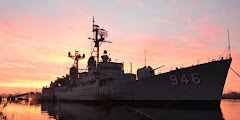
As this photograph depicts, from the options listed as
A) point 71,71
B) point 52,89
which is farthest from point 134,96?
point 52,89

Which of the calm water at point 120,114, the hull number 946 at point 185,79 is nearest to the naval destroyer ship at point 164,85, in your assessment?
the hull number 946 at point 185,79

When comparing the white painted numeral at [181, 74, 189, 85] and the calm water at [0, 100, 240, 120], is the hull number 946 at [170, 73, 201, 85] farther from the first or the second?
the calm water at [0, 100, 240, 120]

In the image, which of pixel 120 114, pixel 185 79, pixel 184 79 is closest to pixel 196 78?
pixel 185 79

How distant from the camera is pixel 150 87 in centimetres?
2311

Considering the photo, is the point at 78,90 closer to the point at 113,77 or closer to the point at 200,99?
the point at 113,77

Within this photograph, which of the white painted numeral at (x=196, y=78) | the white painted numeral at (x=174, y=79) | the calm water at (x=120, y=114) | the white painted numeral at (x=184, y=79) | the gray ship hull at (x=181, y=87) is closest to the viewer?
the calm water at (x=120, y=114)

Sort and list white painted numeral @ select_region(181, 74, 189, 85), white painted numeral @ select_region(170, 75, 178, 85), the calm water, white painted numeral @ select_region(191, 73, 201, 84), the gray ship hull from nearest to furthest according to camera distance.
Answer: the calm water, the gray ship hull, white painted numeral @ select_region(191, 73, 201, 84), white painted numeral @ select_region(181, 74, 189, 85), white painted numeral @ select_region(170, 75, 178, 85)

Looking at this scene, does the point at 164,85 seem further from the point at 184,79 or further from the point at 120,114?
the point at 120,114

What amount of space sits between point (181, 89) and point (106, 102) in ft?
33.1

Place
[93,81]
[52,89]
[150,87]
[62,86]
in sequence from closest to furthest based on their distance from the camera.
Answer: [150,87] < [93,81] < [62,86] < [52,89]

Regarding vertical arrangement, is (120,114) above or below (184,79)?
below

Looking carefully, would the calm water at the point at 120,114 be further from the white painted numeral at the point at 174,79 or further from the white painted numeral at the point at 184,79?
the white painted numeral at the point at 174,79

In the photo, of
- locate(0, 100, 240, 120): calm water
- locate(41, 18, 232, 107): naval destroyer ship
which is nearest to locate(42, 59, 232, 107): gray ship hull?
locate(41, 18, 232, 107): naval destroyer ship

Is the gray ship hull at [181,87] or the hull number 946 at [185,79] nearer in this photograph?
the gray ship hull at [181,87]
